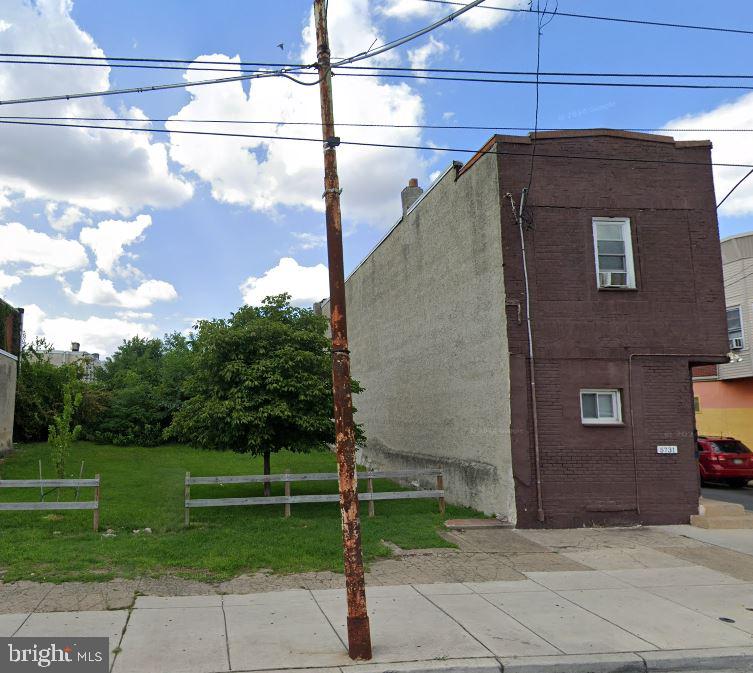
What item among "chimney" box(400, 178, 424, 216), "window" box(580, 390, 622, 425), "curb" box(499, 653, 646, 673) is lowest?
"curb" box(499, 653, 646, 673)

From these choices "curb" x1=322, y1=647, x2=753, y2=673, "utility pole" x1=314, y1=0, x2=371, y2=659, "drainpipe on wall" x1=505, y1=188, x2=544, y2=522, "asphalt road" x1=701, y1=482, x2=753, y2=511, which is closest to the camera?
"curb" x1=322, y1=647, x2=753, y2=673

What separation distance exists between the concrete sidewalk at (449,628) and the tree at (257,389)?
207 inches

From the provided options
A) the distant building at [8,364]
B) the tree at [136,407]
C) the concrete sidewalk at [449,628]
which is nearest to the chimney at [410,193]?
the tree at [136,407]

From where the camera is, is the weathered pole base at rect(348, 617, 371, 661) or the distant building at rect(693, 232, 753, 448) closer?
the weathered pole base at rect(348, 617, 371, 661)

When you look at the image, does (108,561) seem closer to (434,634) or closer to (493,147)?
(434,634)

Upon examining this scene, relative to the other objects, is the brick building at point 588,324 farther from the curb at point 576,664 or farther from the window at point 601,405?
the curb at point 576,664

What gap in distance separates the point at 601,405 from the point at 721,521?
307 centimetres

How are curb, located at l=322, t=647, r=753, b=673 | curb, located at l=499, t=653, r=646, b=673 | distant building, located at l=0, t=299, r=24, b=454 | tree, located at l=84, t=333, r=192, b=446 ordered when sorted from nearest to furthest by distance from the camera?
curb, located at l=322, t=647, r=753, b=673 → curb, located at l=499, t=653, r=646, b=673 → distant building, located at l=0, t=299, r=24, b=454 → tree, located at l=84, t=333, r=192, b=446

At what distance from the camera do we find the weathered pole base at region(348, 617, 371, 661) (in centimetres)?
568

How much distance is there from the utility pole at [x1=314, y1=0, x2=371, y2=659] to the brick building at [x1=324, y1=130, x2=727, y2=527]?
6.59 meters

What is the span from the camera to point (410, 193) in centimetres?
2008

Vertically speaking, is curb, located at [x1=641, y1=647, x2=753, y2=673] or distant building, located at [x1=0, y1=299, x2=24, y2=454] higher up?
distant building, located at [x1=0, y1=299, x2=24, y2=454]

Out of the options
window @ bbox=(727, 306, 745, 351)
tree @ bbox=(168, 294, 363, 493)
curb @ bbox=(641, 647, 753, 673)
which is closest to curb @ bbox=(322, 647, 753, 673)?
curb @ bbox=(641, 647, 753, 673)

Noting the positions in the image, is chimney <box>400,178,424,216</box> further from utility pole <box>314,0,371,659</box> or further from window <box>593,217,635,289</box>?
utility pole <box>314,0,371,659</box>
